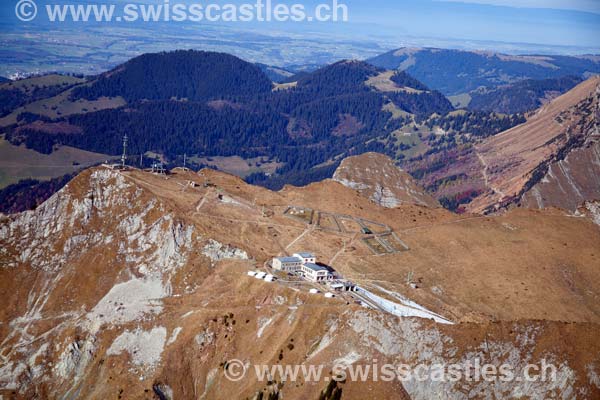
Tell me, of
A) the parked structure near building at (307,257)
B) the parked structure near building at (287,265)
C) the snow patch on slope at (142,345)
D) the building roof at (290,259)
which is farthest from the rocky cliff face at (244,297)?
the parked structure near building at (307,257)

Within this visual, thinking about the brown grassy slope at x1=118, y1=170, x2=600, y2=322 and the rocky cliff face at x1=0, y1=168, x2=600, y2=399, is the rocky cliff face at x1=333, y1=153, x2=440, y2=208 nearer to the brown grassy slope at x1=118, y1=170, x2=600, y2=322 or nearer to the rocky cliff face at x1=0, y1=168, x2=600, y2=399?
the brown grassy slope at x1=118, y1=170, x2=600, y2=322

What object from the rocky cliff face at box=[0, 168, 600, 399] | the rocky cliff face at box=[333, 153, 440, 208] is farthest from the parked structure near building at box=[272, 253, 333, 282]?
the rocky cliff face at box=[333, 153, 440, 208]

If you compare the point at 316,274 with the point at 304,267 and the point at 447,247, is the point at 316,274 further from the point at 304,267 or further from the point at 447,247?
the point at 447,247

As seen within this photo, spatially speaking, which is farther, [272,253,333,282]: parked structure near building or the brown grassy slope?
the brown grassy slope

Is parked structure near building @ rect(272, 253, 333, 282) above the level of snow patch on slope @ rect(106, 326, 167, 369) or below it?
above

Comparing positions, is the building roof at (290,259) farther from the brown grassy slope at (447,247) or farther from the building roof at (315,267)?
the brown grassy slope at (447,247)

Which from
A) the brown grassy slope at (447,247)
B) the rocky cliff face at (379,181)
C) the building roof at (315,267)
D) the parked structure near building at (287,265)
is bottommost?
the rocky cliff face at (379,181)

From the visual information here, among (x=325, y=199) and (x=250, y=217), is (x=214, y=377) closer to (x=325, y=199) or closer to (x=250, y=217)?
(x=250, y=217)
